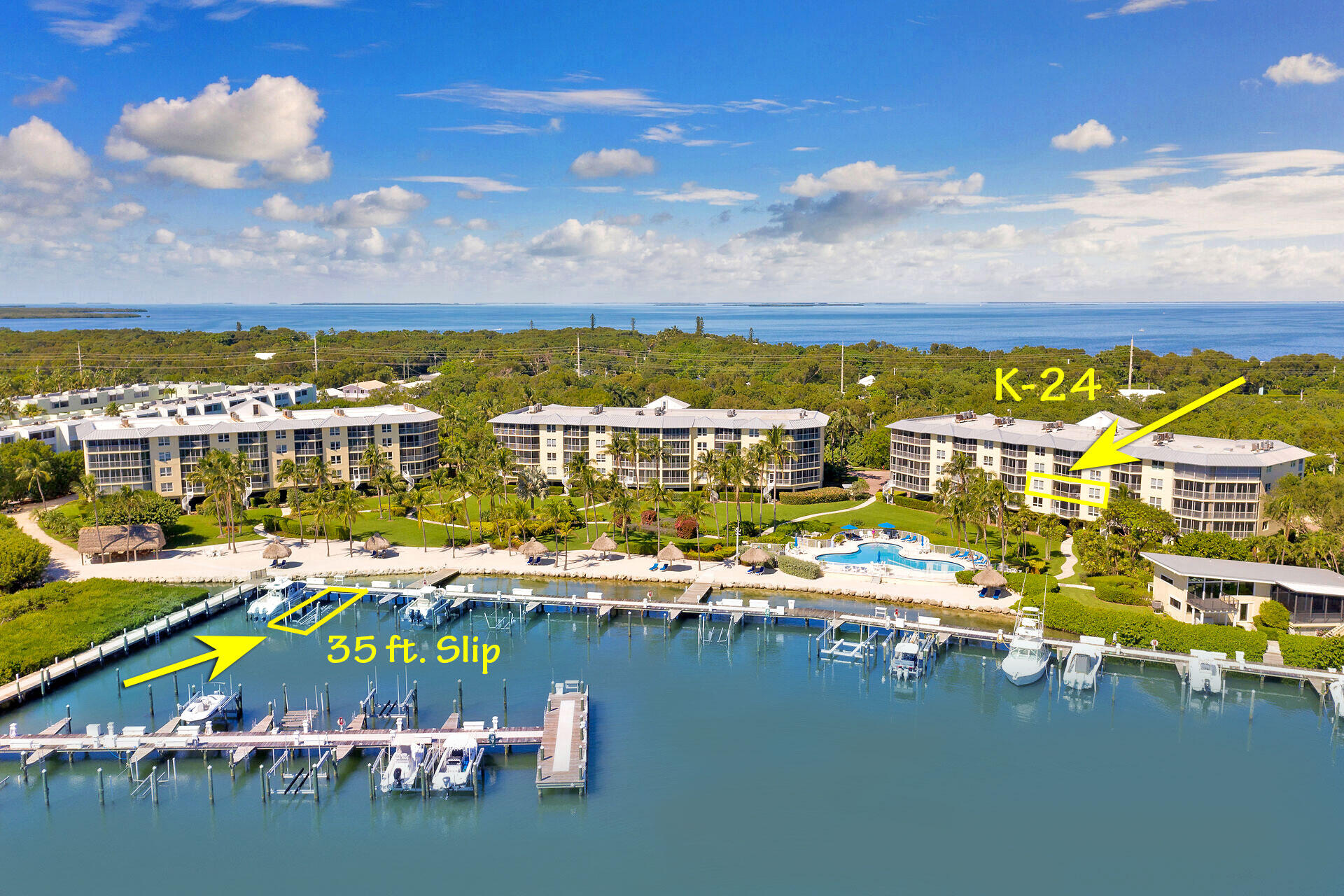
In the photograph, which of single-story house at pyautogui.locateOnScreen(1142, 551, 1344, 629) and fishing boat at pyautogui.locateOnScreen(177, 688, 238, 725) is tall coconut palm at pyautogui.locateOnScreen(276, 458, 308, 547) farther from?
single-story house at pyautogui.locateOnScreen(1142, 551, 1344, 629)

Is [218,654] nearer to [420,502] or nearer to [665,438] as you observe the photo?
[420,502]

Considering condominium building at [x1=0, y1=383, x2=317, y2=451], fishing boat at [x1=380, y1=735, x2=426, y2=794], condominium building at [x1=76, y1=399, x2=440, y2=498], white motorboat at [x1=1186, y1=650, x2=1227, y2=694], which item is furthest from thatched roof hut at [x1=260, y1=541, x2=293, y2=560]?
white motorboat at [x1=1186, y1=650, x2=1227, y2=694]

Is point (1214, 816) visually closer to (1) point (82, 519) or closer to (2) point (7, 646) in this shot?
(2) point (7, 646)

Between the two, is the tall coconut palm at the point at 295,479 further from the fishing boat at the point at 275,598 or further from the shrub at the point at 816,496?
the shrub at the point at 816,496

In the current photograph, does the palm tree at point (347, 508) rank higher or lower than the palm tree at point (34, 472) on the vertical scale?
lower

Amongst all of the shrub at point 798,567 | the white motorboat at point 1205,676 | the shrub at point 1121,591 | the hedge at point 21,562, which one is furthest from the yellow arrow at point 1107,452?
the hedge at point 21,562
